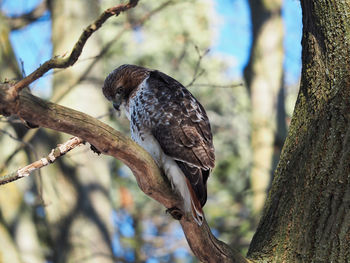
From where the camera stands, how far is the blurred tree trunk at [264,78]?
25.2 feet

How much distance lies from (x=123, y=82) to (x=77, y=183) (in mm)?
2696

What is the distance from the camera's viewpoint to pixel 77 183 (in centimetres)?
677

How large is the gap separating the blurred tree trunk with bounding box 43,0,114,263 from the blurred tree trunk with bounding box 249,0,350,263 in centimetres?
351

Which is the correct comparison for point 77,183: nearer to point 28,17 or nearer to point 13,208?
point 13,208

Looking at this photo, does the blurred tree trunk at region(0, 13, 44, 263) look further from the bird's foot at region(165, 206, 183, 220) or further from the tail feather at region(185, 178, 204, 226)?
the tail feather at region(185, 178, 204, 226)

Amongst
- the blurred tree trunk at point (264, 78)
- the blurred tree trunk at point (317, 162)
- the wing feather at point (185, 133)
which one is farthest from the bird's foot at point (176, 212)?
the blurred tree trunk at point (264, 78)

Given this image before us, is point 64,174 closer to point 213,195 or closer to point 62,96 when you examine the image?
point 62,96

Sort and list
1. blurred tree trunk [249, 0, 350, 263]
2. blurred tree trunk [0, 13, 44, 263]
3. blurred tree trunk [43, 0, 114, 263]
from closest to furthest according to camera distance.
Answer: blurred tree trunk [249, 0, 350, 263]
blurred tree trunk [0, 13, 44, 263]
blurred tree trunk [43, 0, 114, 263]

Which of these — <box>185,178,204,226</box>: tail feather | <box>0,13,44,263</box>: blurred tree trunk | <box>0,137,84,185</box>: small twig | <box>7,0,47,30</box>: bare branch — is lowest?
<box>185,178,204,226</box>: tail feather

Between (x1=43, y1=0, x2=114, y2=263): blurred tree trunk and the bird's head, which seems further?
(x1=43, y1=0, x2=114, y2=263): blurred tree trunk

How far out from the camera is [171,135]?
11.4 feet

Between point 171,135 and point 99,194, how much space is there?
3.61 meters

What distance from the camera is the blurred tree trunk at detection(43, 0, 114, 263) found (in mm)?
6543

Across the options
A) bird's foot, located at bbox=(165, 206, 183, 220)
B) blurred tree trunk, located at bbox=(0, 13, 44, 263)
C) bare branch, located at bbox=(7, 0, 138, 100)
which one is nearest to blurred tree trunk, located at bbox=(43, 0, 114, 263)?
blurred tree trunk, located at bbox=(0, 13, 44, 263)
